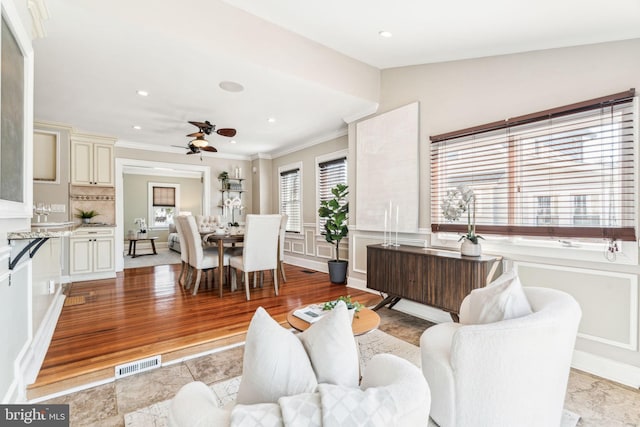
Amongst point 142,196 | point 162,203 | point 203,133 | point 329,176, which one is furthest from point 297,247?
point 142,196

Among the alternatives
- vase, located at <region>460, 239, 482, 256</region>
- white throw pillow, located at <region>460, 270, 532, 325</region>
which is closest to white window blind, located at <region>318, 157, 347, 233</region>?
vase, located at <region>460, 239, 482, 256</region>

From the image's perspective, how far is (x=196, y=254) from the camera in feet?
13.0

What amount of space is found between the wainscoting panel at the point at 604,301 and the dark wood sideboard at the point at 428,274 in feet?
1.82

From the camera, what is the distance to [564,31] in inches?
93.6

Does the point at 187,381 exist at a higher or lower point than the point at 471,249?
lower

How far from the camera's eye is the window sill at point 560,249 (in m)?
2.25

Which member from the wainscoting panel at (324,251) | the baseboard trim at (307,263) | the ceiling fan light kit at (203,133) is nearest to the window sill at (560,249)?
the wainscoting panel at (324,251)

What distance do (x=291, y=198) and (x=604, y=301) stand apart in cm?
520

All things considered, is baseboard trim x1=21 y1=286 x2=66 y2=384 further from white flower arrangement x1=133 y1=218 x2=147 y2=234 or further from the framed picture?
white flower arrangement x1=133 y1=218 x2=147 y2=234

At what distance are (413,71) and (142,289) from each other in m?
4.73

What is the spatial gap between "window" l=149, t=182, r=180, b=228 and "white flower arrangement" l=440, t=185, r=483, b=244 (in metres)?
9.20

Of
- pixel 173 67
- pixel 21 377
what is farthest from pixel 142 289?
pixel 173 67

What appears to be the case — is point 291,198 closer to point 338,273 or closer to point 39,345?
point 338,273

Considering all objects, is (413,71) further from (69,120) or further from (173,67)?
(69,120)
